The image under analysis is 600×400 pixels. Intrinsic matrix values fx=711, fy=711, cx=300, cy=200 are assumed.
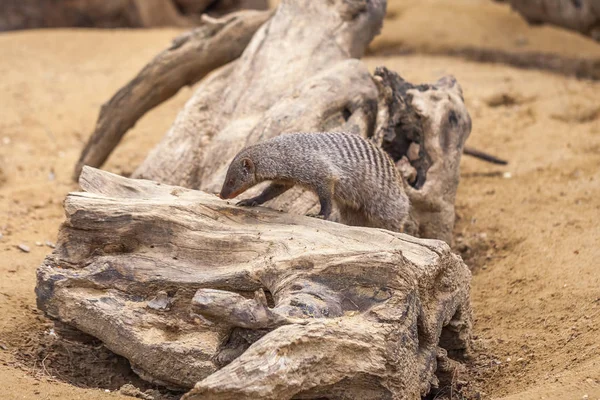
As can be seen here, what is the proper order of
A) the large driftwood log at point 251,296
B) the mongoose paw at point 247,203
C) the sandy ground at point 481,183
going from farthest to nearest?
the mongoose paw at point 247,203, the sandy ground at point 481,183, the large driftwood log at point 251,296

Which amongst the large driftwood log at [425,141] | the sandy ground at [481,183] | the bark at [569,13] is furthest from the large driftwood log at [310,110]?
the bark at [569,13]

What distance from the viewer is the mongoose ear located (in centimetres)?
273

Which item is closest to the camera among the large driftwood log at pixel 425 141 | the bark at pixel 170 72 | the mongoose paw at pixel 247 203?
the mongoose paw at pixel 247 203

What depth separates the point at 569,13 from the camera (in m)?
5.53

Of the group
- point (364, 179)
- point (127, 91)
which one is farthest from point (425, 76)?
point (364, 179)

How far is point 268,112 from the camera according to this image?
332cm

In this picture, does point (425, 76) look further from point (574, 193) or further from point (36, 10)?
point (36, 10)

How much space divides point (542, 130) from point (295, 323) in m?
3.19

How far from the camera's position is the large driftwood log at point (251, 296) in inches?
73.2

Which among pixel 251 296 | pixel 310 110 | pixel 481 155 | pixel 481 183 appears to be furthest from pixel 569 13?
pixel 251 296

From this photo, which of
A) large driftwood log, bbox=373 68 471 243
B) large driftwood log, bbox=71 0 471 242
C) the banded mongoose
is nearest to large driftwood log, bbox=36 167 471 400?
the banded mongoose

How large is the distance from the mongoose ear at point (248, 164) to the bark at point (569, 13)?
371cm

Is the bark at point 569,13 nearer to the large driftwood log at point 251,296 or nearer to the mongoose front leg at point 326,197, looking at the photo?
the mongoose front leg at point 326,197

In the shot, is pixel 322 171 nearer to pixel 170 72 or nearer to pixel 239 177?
pixel 239 177
